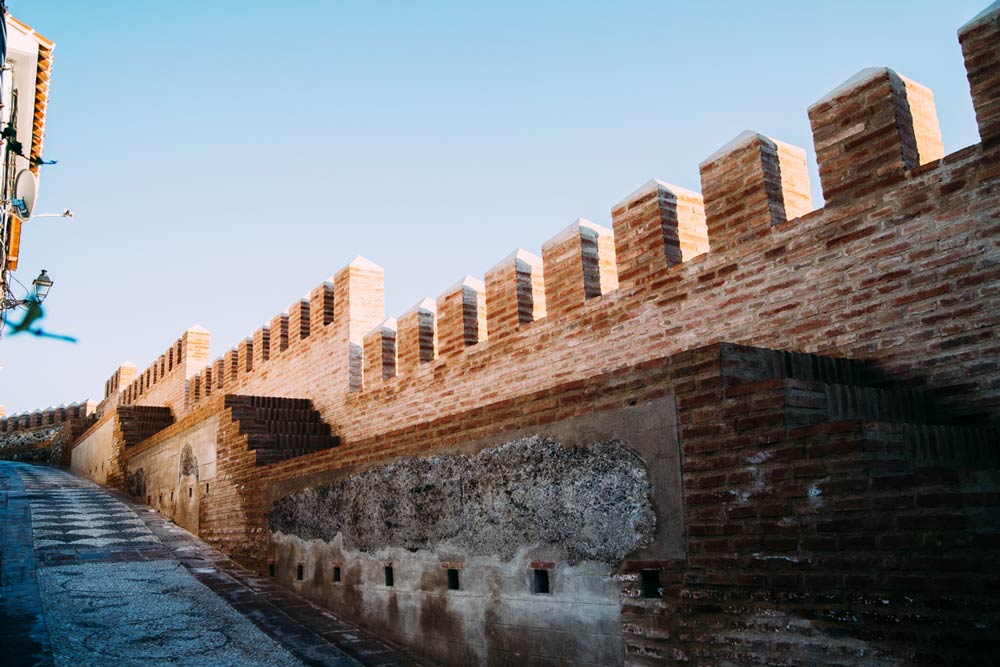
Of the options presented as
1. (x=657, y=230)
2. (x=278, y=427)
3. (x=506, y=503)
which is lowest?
(x=506, y=503)

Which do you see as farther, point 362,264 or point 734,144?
point 362,264

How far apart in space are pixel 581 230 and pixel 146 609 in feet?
15.8

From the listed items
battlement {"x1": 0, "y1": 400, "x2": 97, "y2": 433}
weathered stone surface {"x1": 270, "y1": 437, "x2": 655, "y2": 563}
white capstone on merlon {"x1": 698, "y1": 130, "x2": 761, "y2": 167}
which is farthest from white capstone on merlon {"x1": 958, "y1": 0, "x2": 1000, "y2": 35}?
battlement {"x1": 0, "y1": 400, "x2": 97, "y2": 433}

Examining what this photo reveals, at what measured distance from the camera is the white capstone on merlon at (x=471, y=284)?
8.04 meters

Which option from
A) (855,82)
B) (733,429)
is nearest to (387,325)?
(855,82)

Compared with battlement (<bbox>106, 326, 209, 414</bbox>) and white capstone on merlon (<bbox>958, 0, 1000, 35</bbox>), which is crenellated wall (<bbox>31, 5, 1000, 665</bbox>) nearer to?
white capstone on merlon (<bbox>958, 0, 1000, 35</bbox>)

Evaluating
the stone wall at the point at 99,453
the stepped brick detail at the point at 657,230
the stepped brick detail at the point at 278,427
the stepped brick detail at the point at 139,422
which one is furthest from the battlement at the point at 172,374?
the stepped brick detail at the point at 657,230

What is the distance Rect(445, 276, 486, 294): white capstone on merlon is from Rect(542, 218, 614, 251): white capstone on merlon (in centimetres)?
133

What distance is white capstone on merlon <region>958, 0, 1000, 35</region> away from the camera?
4.26 metres

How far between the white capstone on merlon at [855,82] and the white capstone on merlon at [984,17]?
1.52 ft

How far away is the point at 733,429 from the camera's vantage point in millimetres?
3672

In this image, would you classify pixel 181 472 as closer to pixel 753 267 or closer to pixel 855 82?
pixel 753 267

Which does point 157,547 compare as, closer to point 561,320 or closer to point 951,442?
point 561,320

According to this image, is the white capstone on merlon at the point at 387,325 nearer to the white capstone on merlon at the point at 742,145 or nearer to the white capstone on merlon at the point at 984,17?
the white capstone on merlon at the point at 742,145
